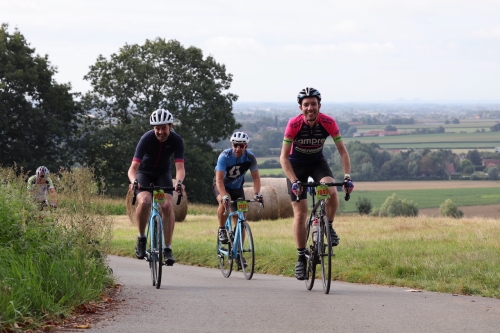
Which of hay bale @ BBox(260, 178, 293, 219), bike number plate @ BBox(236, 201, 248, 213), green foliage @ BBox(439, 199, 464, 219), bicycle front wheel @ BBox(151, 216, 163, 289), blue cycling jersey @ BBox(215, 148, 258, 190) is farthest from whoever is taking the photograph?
green foliage @ BBox(439, 199, 464, 219)

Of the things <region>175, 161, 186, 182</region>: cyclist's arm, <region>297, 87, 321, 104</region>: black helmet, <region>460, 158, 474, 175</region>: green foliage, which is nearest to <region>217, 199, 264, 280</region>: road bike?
<region>175, 161, 186, 182</region>: cyclist's arm

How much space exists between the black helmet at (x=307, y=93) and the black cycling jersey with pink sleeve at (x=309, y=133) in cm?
21

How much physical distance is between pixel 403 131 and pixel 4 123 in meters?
91.5

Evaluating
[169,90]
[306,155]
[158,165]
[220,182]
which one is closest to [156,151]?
[158,165]

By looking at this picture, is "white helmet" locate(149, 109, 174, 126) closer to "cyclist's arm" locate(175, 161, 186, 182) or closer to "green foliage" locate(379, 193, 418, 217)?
"cyclist's arm" locate(175, 161, 186, 182)

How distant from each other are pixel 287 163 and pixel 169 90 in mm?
51621

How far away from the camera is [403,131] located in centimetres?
13412

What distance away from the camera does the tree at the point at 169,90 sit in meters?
59.2

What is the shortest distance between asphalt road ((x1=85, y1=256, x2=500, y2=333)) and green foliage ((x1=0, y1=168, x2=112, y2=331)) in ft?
1.41

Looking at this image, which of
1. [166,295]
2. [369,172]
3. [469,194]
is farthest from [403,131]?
[166,295]

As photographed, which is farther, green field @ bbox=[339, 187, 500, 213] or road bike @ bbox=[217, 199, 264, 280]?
green field @ bbox=[339, 187, 500, 213]

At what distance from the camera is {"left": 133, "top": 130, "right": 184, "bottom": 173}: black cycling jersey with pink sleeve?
11164 mm

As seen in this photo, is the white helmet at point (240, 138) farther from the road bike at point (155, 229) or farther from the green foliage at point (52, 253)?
the green foliage at point (52, 253)

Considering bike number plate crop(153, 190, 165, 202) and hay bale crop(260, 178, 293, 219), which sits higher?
bike number plate crop(153, 190, 165, 202)
